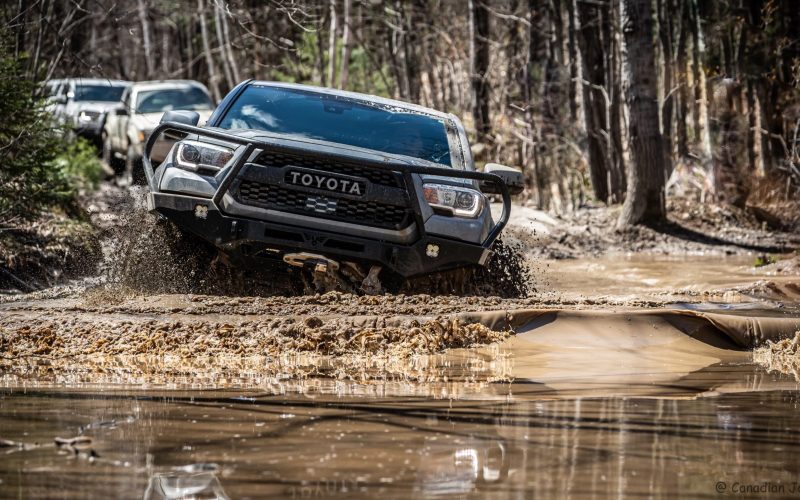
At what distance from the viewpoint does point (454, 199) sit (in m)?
7.97

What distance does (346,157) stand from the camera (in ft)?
24.8

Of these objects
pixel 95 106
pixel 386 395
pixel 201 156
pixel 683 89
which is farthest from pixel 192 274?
pixel 683 89

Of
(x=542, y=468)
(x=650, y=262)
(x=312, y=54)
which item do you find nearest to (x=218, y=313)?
(x=542, y=468)

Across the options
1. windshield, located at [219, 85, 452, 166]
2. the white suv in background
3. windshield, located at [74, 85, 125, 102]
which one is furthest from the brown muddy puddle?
windshield, located at [74, 85, 125, 102]

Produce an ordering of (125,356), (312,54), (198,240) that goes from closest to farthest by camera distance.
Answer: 1. (125,356)
2. (198,240)
3. (312,54)

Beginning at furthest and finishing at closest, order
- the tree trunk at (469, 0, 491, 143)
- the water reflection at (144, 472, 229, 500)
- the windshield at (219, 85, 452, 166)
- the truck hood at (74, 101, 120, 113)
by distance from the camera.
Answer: the truck hood at (74, 101, 120, 113)
the tree trunk at (469, 0, 491, 143)
the windshield at (219, 85, 452, 166)
the water reflection at (144, 472, 229, 500)

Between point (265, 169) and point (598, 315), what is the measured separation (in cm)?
235

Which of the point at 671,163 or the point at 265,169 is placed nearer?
the point at 265,169

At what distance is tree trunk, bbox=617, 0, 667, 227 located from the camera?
17.5 m

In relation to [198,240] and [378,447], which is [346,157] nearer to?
[198,240]

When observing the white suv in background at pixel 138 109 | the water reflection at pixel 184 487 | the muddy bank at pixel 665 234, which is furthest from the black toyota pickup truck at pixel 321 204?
the white suv in background at pixel 138 109

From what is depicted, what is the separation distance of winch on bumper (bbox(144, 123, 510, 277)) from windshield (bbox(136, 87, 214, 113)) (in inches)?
703

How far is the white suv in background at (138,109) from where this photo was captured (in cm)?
2406

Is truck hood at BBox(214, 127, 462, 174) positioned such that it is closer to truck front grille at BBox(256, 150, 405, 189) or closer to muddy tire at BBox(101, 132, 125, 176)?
truck front grille at BBox(256, 150, 405, 189)
